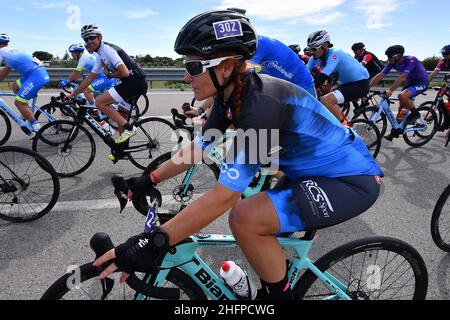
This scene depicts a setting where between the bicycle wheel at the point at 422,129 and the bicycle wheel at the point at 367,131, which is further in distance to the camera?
the bicycle wheel at the point at 422,129

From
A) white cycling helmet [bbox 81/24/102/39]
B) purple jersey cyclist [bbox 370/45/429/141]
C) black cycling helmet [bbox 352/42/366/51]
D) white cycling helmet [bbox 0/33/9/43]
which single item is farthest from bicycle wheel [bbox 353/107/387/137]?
white cycling helmet [bbox 0/33/9/43]

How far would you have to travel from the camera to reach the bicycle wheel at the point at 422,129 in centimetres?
727

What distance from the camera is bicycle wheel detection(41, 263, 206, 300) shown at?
1646 mm

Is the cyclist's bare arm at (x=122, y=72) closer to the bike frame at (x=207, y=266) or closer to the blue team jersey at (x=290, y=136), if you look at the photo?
the blue team jersey at (x=290, y=136)

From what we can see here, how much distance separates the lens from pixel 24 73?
6.80 metres

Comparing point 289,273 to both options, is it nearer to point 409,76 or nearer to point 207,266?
point 207,266

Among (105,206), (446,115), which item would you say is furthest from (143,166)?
(446,115)

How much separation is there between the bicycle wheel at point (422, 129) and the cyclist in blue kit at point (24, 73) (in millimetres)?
7769

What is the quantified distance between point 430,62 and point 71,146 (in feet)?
103

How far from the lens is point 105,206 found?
13.9 feet

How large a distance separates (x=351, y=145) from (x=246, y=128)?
0.76 metres

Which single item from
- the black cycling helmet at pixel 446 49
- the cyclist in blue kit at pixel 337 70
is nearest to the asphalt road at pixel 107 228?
the cyclist in blue kit at pixel 337 70

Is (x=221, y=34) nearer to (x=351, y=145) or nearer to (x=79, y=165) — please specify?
(x=351, y=145)

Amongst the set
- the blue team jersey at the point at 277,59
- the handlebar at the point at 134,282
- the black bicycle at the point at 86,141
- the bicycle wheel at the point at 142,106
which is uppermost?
the blue team jersey at the point at 277,59
